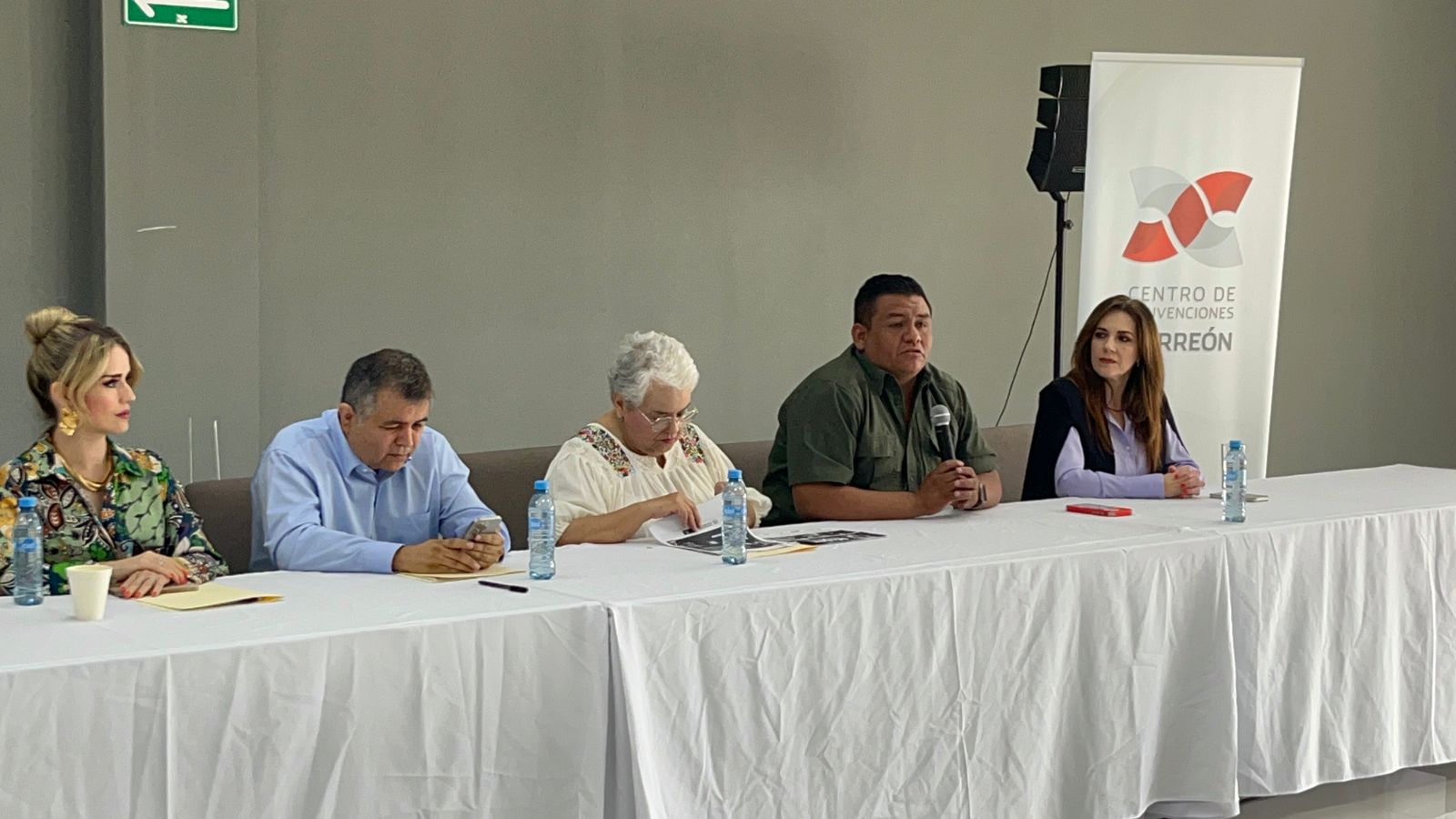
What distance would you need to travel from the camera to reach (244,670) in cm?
225

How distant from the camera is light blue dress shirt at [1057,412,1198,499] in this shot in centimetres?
403

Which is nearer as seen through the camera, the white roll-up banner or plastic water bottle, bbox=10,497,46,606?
plastic water bottle, bbox=10,497,46,606

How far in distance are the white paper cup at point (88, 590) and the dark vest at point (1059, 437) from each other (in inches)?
99.9

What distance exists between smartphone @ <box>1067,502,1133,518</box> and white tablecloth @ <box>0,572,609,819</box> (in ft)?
5.21

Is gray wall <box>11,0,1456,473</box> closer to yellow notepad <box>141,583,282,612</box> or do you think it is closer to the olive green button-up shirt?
the olive green button-up shirt

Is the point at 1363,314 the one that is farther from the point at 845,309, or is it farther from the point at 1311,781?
the point at 1311,781

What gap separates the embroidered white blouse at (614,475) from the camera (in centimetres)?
352

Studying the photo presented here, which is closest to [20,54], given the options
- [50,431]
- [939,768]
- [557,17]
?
[557,17]

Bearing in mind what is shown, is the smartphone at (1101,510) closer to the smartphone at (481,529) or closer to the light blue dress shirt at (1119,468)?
the light blue dress shirt at (1119,468)

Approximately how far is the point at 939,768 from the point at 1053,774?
0.31 metres

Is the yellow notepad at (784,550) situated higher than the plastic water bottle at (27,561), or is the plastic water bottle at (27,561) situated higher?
the plastic water bottle at (27,561)

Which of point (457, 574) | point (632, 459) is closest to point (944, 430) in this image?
point (632, 459)

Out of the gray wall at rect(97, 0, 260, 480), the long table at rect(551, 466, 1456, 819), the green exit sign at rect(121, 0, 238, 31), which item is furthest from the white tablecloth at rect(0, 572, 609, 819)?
the green exit sign at rect(121, 0, 238, 31)

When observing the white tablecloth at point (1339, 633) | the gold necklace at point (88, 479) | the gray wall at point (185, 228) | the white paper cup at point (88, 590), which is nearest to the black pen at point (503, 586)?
the white paper cup at point (88, 590)
